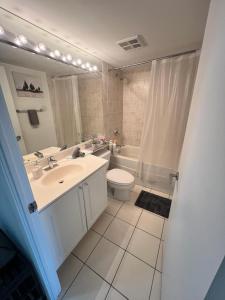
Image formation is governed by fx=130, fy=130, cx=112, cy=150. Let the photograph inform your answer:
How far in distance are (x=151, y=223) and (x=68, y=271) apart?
1.07 meters

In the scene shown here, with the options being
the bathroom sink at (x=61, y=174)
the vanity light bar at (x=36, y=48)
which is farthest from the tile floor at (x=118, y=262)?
the vanity light bar at (x=36, y=48)

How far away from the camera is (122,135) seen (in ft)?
10.2

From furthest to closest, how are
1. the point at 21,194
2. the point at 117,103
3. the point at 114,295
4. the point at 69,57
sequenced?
the point at 117,103 < the point at 69,57 < the point at 114,295 < the point at 21,194

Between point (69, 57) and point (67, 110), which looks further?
point (67, 110)

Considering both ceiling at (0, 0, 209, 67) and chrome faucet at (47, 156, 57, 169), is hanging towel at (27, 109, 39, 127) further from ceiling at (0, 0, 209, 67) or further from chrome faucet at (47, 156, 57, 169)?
ceiling at (0, 0, 209, 67)

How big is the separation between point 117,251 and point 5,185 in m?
1.32

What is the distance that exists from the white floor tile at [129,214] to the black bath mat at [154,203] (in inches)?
4.8

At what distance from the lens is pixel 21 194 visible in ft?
2.21

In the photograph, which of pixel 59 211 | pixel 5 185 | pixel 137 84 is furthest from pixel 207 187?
pixel 137 84

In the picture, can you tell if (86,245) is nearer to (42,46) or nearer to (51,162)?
(51,162)

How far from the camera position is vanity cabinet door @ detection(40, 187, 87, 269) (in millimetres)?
1017

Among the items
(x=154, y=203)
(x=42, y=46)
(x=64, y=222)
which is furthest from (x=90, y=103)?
(x=154, y=203)

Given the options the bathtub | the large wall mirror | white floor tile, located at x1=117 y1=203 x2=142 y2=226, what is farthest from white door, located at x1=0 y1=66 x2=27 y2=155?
the bathtub

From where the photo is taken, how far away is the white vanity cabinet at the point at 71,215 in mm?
1025
